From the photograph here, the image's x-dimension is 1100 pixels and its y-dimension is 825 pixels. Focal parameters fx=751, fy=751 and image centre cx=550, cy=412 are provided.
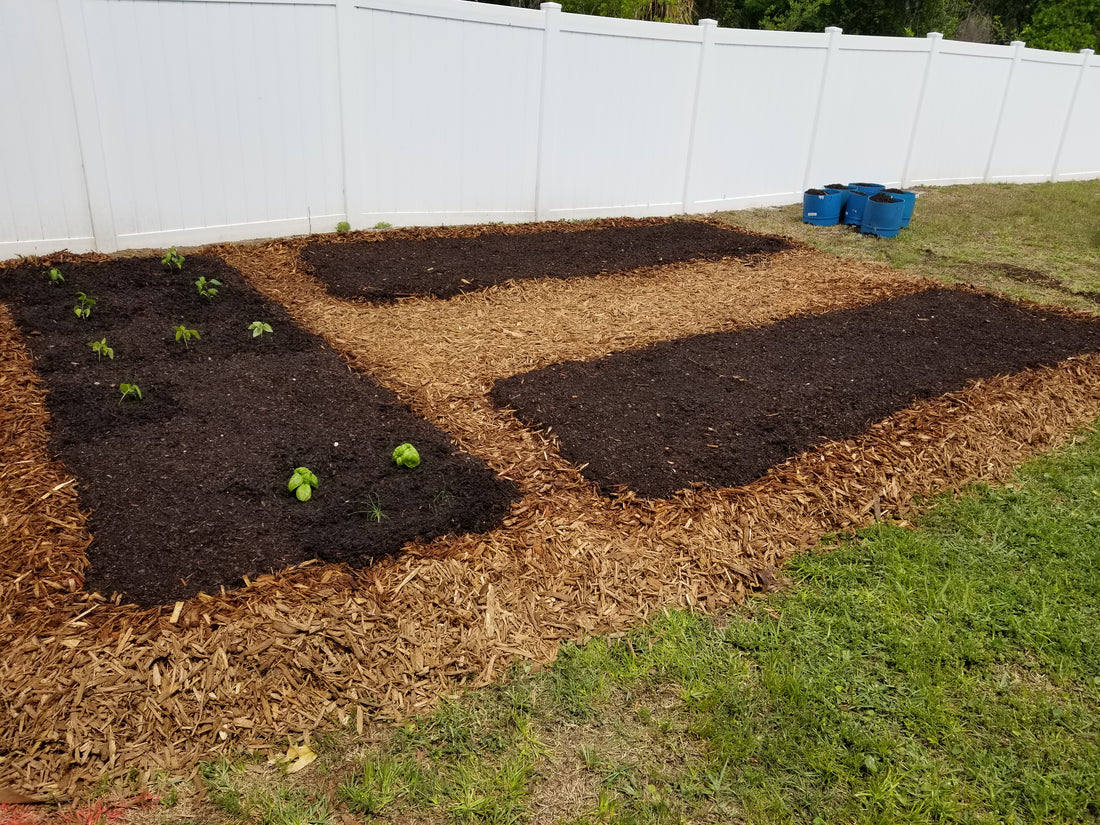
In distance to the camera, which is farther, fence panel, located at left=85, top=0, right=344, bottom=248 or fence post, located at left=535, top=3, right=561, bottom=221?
fence post, located at left=535, top=3, right=561, bottom=221

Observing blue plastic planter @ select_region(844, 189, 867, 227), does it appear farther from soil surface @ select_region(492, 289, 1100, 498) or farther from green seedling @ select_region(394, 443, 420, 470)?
green seedling @ select_region(394, 443, 420, 470)

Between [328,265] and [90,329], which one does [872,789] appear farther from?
[328,265]

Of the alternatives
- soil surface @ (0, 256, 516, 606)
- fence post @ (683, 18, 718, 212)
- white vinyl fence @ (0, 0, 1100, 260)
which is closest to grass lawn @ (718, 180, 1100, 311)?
fence post @ (683, 18, 718, 212)

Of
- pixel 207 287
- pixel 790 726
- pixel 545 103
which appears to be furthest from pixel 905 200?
pixel 790 726

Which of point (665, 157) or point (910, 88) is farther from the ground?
point (910, 88)

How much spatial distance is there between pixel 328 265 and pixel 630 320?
2.74 metres

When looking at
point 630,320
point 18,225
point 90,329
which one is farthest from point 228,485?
point 18,225

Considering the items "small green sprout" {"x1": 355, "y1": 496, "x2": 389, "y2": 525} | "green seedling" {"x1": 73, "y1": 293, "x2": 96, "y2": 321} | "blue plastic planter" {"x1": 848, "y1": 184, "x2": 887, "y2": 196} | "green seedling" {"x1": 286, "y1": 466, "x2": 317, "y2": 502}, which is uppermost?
"blue plastic planter" {"x1": 848, "y1": 184, "x2": 887, "y2": 196}

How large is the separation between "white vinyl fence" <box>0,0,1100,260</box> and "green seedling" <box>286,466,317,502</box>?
14.8 feet

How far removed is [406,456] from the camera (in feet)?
11.8

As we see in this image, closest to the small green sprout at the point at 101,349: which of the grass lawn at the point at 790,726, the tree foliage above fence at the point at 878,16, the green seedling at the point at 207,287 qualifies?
the green seedling at the point at 207,287

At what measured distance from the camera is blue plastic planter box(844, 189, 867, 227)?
9734mm

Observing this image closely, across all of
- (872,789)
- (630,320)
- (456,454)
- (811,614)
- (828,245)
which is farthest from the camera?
(828,245)

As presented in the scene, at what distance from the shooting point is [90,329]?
503 centimetres
